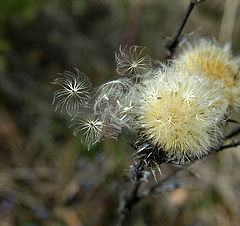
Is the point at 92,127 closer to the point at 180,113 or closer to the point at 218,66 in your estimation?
the point at 180,113

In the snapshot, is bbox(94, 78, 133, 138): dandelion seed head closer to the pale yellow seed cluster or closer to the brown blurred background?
the pale yellow seed cluster

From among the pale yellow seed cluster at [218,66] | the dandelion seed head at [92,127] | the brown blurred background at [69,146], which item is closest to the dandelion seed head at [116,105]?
the dandelion seed head at [92,127]

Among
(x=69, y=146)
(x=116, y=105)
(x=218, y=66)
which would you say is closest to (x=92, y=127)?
(x=116, y=105)

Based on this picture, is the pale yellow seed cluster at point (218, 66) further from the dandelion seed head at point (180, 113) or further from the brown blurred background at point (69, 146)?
the brown blurred background at point (69, 146)

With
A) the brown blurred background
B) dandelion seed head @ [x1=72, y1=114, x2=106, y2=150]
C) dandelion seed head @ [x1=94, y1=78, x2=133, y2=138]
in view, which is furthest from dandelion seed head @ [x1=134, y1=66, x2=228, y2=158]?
the brown blurred background

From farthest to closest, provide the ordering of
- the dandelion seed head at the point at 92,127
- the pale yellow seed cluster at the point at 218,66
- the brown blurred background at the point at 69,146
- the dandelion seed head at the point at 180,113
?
the brown blurred background at the point at 69,146
the pale yellow seed cluster at the point at 218,66
the dandelion seed head at the point at 92,127
the dandelion seed head at the point at 180,113
